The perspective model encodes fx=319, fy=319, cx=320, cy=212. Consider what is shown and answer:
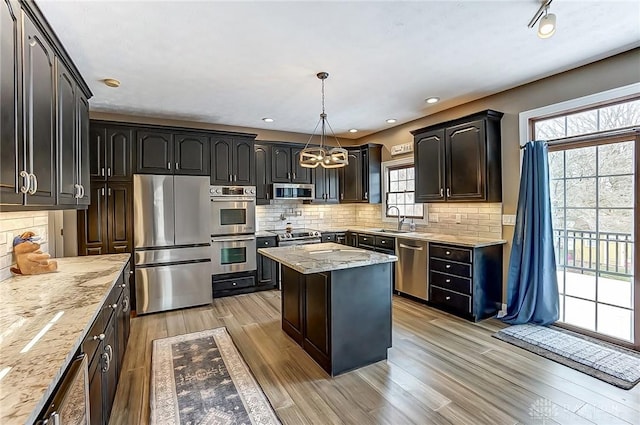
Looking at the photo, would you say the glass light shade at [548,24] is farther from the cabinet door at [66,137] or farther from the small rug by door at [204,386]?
the cabinet door at [66,137]

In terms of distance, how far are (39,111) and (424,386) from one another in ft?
10.2

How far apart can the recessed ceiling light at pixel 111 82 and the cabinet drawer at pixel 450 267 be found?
4.17 metres

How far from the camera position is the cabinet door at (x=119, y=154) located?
402 cm

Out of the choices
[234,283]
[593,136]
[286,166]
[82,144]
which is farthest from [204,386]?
[593,136]

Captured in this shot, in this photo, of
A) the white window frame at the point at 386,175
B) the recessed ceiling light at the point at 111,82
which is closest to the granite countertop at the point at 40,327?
the recessed ceiling light at the point at 111,82

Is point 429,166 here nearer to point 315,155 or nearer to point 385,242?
point 385,242

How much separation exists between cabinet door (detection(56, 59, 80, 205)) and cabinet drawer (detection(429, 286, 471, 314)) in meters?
3.92

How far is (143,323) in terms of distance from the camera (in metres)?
3.79

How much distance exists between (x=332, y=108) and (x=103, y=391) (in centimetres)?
385

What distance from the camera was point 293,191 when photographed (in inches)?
218

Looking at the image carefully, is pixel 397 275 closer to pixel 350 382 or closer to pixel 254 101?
pixel 350 382

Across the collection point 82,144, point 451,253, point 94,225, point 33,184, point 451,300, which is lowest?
point 451,300

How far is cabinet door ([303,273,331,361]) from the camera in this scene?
8.64 feet

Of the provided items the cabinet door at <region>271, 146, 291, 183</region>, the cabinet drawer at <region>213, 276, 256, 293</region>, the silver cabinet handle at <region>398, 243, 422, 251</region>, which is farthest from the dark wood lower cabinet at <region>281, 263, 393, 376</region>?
the cabinet door at <region>271, 146, 291, 183</region>
